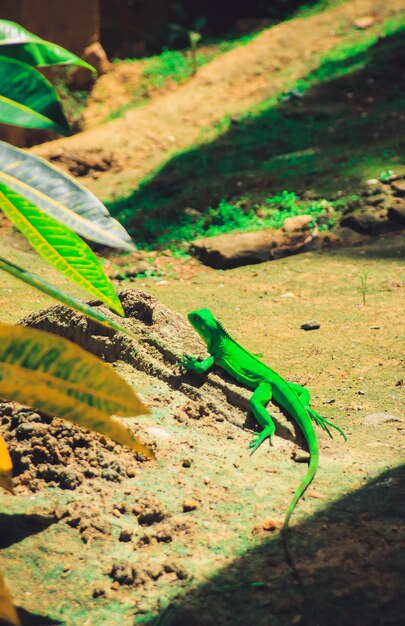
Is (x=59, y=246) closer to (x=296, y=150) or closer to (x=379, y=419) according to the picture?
(x=379, y=419)

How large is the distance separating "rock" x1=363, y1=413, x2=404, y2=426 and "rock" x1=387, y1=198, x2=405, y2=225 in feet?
11.9

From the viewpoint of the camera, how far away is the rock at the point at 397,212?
7064 mm

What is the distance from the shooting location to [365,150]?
8617 mm

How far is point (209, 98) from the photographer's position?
11.4 metres

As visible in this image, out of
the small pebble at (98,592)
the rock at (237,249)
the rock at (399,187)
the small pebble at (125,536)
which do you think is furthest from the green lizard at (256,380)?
the rock at (399,187)

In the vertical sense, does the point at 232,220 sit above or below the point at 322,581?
below

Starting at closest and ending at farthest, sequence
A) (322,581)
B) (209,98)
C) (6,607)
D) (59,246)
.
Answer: (6,607) < (59,246) < (322,581) < (209,98)

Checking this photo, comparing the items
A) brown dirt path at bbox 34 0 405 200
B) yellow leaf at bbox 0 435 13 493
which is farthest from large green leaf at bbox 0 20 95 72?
brown dirt path at bbox 34 0 405 200

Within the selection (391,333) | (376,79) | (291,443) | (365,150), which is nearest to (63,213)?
(291,443)

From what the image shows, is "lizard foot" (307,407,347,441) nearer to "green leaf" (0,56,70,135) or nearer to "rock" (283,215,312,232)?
"green leaf" (0,56,70,135)

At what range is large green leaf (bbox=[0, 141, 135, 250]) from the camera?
2021 millimetres

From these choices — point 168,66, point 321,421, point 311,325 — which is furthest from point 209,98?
point 321,421

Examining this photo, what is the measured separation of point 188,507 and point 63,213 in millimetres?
1346

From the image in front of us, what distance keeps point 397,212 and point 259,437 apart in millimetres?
4262
